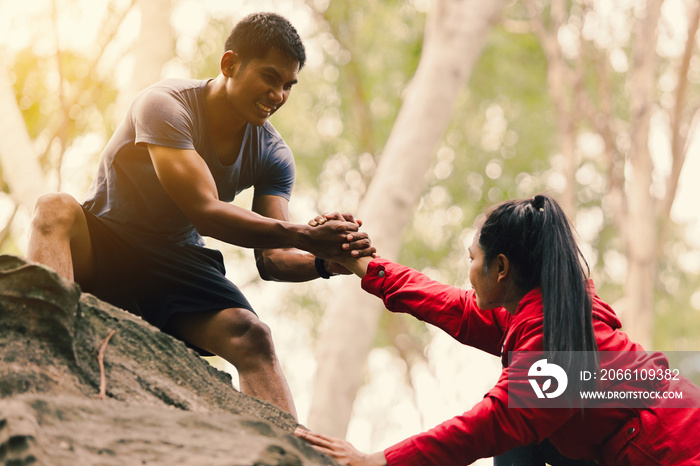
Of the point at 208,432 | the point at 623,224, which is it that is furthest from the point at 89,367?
the point at 623,224

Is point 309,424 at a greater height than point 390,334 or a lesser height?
lesser

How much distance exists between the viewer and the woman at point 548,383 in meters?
2.30

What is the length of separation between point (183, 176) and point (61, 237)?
495 millimetres

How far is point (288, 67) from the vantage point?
3188 mm

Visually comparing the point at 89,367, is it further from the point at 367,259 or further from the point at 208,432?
the point at 367,259

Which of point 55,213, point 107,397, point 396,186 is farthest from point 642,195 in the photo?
point 107,397

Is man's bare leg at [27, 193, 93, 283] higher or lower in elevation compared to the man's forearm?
lower

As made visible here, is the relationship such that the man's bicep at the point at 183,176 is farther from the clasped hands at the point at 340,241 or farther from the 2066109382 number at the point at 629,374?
the 2066109382 number at the point at 629,374

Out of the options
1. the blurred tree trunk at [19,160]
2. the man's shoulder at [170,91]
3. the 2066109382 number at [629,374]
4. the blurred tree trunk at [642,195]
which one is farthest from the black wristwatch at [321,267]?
the blurred tree trunk at [642,195]

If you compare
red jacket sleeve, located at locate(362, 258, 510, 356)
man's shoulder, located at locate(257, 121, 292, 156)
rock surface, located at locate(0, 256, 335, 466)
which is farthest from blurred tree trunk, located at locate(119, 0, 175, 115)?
rock surface, located at locate(0, 256, 335, 466)

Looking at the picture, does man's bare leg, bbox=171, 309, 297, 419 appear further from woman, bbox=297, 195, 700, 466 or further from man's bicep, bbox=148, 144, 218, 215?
woman, bbox=297, 195, 700, 466

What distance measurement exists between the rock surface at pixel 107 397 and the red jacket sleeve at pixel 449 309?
0.72 metres

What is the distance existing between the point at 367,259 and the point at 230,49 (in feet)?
3.49

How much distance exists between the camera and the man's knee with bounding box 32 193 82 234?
2785mm
